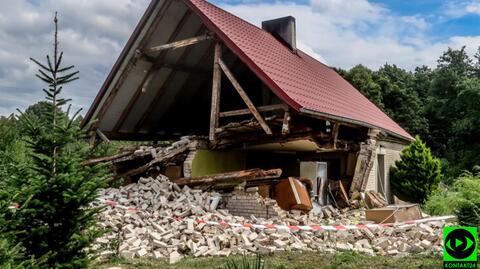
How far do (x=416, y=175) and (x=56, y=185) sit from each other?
42.2 feet

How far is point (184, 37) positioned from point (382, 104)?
21671 millimetres

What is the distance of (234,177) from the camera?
1045cm

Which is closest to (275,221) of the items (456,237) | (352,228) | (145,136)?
(352,228)

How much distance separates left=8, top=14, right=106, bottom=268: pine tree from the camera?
491cm

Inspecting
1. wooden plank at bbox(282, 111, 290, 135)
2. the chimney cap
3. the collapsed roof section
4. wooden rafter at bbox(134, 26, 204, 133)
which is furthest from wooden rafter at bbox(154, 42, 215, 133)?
wooden plank at bbox(282, 111, 290, 135)

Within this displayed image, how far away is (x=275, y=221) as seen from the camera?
9.29 m

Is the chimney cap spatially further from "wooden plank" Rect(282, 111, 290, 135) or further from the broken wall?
"wooden plank" Rect(282, 111, 290, 135)

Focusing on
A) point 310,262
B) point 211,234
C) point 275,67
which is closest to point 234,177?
point 211,234

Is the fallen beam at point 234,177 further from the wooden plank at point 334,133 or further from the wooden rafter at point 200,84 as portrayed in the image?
the wooden rafter at point 200,84

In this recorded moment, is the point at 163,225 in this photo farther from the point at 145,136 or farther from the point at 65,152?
the point at 145,136

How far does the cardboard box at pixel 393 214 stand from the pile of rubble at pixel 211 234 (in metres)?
0.63

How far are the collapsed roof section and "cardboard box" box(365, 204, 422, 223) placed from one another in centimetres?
244

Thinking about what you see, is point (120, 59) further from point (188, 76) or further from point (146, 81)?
point (188, 76)

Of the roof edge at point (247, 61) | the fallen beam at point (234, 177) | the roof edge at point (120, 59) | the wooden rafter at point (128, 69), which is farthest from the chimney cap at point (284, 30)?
the fallen beam at point (234, 177)
